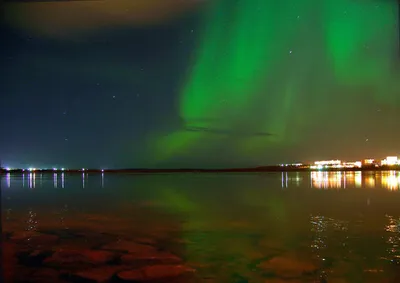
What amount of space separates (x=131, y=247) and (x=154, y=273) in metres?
1.82

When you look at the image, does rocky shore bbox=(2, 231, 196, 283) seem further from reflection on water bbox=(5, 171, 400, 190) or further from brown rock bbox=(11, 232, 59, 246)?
reflection on water bbox=(5, 171, 400, 190)

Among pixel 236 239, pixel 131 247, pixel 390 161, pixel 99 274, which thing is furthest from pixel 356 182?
pixel 390 161

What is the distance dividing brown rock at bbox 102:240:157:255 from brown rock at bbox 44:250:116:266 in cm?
37

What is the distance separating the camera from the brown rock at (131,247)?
7176mm

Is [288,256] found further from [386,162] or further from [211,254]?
[386,162]

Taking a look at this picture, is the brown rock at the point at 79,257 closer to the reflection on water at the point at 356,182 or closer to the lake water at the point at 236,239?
the lake water at the point at 236,239

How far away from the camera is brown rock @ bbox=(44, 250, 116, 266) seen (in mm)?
6371

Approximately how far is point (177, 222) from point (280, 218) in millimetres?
3054

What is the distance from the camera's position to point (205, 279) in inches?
217

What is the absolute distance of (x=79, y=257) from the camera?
6.69m

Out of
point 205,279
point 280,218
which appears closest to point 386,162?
point 280,218

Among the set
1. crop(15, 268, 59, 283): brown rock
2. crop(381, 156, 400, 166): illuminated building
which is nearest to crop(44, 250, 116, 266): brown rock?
crop(15, 268, 59, 283): brown rock

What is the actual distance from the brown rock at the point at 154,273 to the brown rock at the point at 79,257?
31.3 inches

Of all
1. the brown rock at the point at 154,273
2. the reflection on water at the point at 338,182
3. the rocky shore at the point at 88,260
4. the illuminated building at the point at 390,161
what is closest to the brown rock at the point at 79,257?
the rocky shore at the point at 88,260
